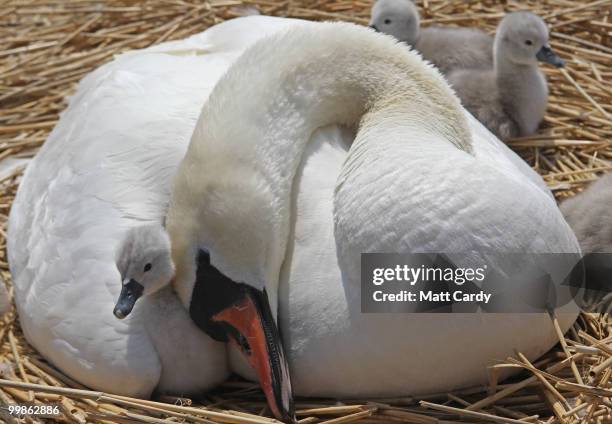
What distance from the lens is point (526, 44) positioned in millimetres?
5809

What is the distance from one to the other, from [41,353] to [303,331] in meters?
1.09

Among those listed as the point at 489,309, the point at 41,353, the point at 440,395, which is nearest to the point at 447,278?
the point at 489,309

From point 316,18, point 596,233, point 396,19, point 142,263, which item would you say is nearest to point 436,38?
point 396,19

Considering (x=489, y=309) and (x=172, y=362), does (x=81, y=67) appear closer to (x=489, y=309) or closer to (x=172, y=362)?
(x=172, y=362)

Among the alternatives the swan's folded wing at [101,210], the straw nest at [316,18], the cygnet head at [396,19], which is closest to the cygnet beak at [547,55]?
the straw nest at [316,18]

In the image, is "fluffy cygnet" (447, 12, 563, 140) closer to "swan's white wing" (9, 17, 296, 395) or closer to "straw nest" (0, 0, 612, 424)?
"straw nest" (0, 0, 612, 424)

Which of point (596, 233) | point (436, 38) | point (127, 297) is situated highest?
point (127, 297)

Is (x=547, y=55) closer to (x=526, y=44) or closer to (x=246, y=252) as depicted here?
(x=526, y=44)

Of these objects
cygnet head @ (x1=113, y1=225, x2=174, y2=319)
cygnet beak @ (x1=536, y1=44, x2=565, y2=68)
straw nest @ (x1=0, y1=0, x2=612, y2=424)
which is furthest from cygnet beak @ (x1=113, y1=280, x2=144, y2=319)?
cygnet beak @ (x1=536, y1=44, x2=565, y2=68)

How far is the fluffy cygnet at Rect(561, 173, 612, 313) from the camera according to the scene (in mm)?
4422

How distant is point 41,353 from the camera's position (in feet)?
13.5

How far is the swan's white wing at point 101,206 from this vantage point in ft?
12.3

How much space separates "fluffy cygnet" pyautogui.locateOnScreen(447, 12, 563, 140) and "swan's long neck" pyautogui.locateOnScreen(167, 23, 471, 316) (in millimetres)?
1682

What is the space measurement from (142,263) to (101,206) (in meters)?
0.54
